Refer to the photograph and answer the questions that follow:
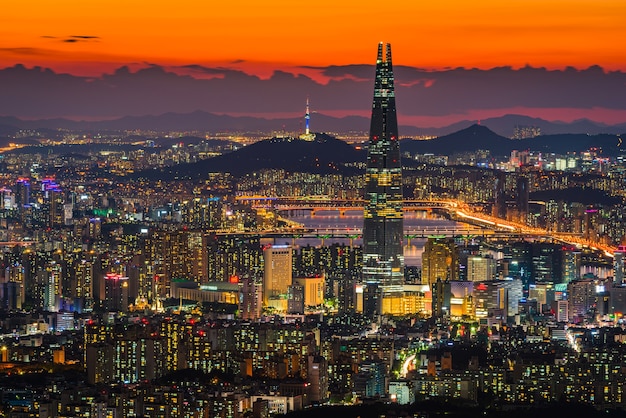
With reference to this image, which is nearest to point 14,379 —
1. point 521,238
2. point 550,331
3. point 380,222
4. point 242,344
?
point 242,344

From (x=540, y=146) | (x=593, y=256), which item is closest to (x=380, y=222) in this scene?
(x=593, y=256)

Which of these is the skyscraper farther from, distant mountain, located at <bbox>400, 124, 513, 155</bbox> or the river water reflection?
distant mountain, located at <bbox>400, 124, 513, 155</bbox>

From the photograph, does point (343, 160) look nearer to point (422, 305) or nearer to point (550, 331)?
point (422, 305)

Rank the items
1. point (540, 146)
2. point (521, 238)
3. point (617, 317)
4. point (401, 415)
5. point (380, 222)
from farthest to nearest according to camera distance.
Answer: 1. point (540, 146)
2. point (521, 238)
3. point (380, 222)
4. point (617, 317)
5. point (401, 415)

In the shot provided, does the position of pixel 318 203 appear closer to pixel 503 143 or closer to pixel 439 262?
pixel 503 143

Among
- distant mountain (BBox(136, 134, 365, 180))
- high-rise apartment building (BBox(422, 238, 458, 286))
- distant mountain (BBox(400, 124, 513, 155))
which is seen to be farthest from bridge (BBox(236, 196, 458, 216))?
high-rise apartment building (BBox(422, 238, 458, 286))

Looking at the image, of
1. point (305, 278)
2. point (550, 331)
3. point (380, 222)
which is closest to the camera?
point (550, 331)

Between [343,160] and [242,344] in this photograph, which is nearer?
[242,344]
